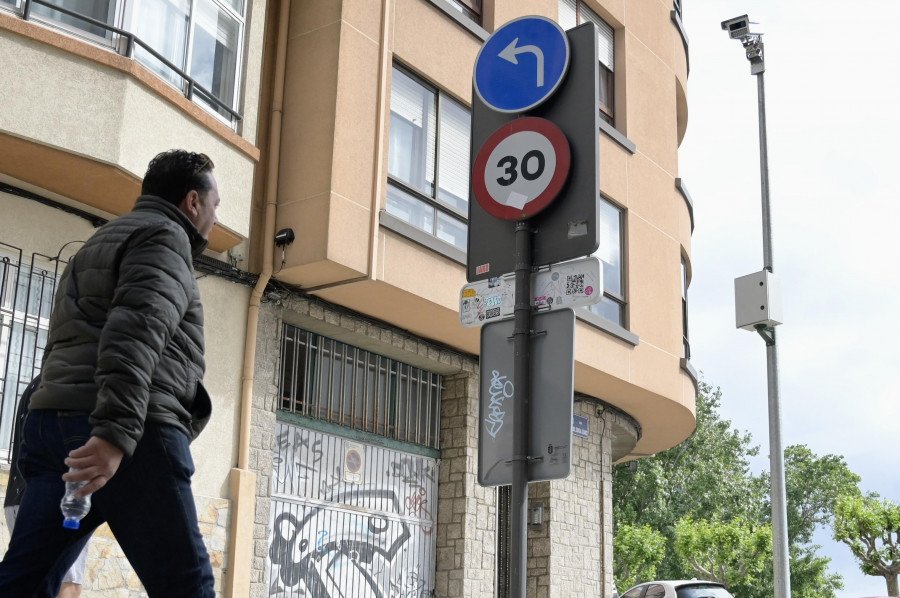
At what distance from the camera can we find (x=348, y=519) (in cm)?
1198

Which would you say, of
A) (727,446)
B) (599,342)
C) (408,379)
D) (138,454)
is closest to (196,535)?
(138,454)

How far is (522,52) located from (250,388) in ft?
20.1

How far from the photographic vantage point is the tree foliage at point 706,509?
133 feet

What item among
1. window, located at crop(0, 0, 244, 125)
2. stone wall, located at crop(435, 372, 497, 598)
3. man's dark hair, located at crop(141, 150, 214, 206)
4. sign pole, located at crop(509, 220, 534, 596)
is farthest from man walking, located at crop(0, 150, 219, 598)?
stone wall, located at crop(435, 372, 497, 598)

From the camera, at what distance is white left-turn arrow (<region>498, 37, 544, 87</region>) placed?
16.8 feet

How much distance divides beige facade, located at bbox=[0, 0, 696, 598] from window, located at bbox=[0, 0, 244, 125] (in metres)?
0.06

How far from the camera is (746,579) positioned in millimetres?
41281

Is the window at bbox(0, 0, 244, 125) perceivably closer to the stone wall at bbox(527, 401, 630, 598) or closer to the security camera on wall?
the security camera on wall

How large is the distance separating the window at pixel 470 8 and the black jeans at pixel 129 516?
10934mm

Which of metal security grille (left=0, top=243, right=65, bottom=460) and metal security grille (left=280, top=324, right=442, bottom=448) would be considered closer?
metal security grille (left=0, top=243, right=65, bottom=460)

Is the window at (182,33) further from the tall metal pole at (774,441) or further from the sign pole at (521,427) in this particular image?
the tall metal pole at (774,441)

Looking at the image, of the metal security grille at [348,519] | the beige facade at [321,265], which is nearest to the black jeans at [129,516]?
the beige facade at [321,265]

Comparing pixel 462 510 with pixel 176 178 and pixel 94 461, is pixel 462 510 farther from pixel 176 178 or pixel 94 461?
pixel 94 461

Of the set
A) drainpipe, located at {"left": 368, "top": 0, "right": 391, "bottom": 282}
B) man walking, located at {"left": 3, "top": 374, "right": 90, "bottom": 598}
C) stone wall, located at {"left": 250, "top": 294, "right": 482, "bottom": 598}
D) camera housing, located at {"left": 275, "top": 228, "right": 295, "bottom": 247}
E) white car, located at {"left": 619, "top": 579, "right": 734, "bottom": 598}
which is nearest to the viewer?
man walking, located at {"left": 3, "top": 374, "right": 90, "bottom": 598}
